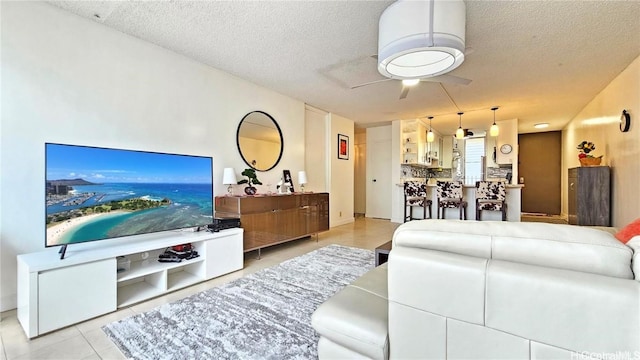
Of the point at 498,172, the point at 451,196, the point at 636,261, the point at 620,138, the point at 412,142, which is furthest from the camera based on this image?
the point at 498,172

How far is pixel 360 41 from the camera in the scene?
9.51 ft

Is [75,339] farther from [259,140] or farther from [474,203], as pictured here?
[474,203]

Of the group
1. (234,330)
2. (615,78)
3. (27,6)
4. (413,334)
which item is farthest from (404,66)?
(615,78)

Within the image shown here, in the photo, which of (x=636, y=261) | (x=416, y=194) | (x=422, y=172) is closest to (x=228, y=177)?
(x=636, y=261)

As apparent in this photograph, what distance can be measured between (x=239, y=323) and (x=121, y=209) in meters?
1.52

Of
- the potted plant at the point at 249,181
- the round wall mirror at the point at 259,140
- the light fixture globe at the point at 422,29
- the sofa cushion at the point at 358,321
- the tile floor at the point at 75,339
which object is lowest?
the tile floor at the point at 75,339

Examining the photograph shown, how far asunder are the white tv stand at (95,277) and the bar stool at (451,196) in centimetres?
467

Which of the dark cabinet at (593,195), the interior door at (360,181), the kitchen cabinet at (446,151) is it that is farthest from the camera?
the kitchen cabinet at (446,151)

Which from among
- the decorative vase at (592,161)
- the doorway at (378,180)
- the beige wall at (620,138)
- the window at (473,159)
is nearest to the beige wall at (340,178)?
the doorway at (378,180)

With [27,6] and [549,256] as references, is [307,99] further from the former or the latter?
[549,256]

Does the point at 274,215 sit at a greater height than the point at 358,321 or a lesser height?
greater

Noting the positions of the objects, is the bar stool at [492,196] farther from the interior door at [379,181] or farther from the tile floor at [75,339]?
the tile floor at [75,339]

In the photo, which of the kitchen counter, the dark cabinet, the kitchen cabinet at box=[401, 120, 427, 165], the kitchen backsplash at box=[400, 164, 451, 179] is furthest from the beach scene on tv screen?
the dark cabinet

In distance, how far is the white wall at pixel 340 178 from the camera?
6.12 m
